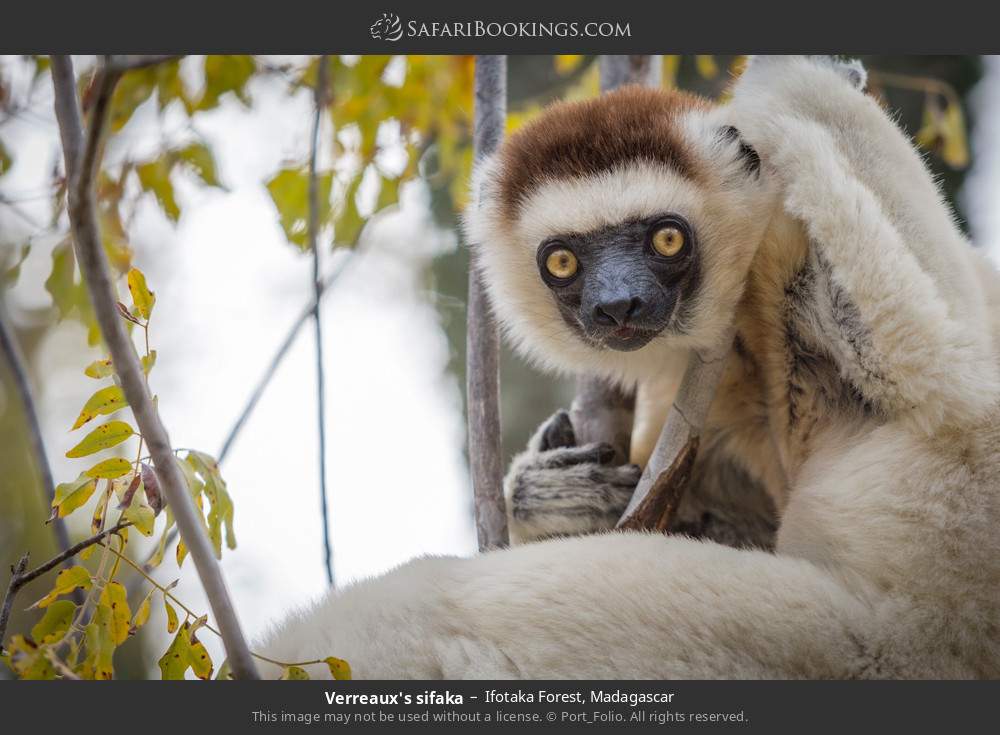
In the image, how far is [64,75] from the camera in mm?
1814

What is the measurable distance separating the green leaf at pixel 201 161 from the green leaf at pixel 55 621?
201 cm

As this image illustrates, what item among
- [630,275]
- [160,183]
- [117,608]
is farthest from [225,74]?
[117,608]

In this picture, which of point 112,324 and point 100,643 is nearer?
point 112,324

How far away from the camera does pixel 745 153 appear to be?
11.3 ft

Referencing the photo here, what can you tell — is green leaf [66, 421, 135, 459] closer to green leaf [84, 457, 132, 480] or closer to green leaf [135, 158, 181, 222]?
green leaf [84, 457, 132, 480]

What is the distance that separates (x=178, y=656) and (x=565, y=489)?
1.69 m

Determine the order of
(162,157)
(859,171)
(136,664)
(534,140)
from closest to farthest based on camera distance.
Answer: (859,171) → (534,140) → (162,157) → (136,664)

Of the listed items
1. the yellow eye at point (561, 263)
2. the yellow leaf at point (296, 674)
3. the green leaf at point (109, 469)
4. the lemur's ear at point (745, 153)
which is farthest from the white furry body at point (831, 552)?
the yellow eye at point (561, 263)

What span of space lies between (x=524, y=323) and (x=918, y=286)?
65.6 inches

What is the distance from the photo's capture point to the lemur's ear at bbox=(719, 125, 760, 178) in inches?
134

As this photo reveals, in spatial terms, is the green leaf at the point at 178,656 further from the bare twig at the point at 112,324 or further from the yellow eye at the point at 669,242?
the yellow eye at the point at 669,242
